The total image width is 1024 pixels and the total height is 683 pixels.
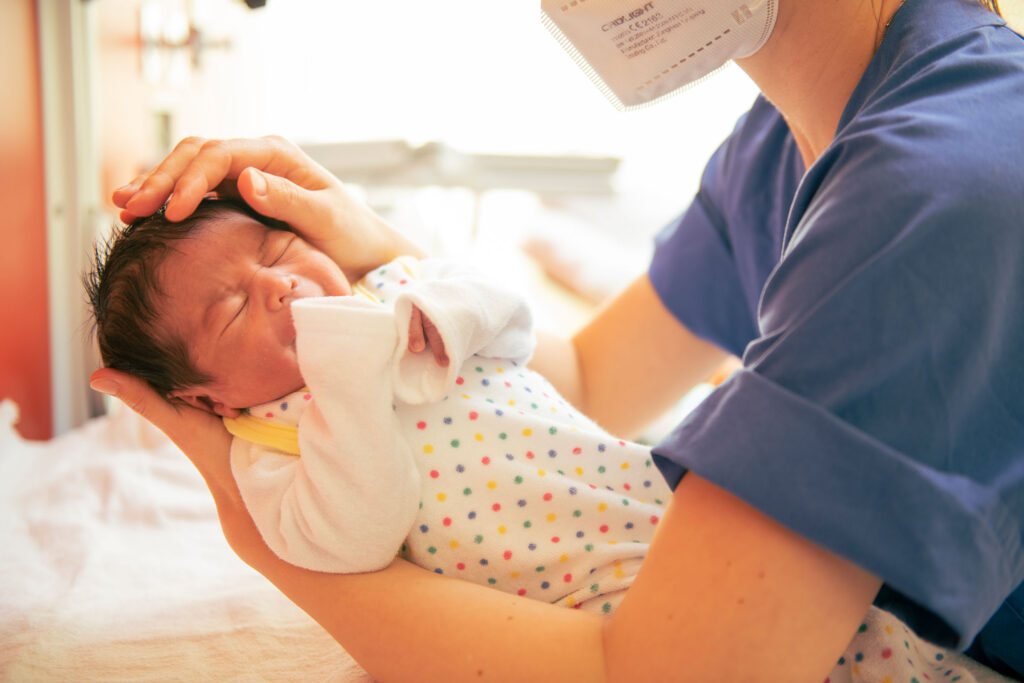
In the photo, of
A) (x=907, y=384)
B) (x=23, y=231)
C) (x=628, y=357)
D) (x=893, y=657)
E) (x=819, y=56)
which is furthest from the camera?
(x=23, y=231)

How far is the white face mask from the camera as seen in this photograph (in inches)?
30.5

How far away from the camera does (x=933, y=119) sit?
579 millimetres

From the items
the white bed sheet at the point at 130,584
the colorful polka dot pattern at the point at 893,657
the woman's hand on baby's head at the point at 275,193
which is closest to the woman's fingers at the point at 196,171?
the woman's hand on baby's head at the point at 275,193

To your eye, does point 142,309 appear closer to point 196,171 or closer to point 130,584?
point 196,171

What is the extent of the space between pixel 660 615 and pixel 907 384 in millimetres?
248

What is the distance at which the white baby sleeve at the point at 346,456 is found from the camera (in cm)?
72

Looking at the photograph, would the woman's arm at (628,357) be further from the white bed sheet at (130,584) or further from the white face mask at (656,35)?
the white bed sheet at (130,584)

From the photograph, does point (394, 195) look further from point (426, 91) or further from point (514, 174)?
point (426, 91)

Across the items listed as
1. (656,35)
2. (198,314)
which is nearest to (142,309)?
(198,314)

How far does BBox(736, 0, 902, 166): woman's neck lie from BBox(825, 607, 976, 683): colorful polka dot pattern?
1.75 feet

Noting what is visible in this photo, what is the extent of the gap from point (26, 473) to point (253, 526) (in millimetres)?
720

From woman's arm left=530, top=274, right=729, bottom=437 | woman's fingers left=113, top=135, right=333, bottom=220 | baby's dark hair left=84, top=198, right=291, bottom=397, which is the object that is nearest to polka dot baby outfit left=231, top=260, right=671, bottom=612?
baby's dark hair left=84, top=198, right=291, bottom=397

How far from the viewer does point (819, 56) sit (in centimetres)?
80

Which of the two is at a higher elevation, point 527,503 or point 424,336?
point 424,336
